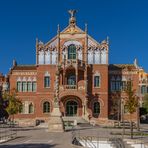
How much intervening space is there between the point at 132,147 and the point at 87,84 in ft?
142

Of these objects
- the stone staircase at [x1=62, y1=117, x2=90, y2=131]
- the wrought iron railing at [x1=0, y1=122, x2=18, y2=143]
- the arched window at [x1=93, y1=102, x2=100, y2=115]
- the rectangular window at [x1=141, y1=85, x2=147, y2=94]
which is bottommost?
the wrought iron railing at [x1=0, y1=122, x2=18, y2=143]

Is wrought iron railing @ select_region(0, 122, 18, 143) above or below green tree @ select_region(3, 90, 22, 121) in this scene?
below

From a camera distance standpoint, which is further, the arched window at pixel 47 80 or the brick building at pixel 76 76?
the arched window at pixel 47 80

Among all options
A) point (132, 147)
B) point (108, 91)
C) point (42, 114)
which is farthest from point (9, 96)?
point (132, 147)

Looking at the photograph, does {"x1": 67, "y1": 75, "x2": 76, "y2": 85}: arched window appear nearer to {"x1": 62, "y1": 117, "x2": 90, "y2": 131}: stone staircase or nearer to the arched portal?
the arched portal

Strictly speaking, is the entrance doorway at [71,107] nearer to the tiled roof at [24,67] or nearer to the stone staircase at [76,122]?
the stone staircase at [76,122]

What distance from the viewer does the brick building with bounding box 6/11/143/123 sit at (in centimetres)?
7900

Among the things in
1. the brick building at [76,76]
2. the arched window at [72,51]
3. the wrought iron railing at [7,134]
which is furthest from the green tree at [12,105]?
the arched window at [72,51]

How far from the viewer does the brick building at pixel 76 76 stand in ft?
259

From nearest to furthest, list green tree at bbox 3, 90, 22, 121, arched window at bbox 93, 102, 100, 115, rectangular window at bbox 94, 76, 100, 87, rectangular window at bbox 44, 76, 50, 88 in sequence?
green tree at bbox 3, 90, 22, 121 → arched window at bbox 93, 102, 100, 115 → rectangular window at bbox 94, 76, 100, 87 → rectangular window at bbox 44, 76, 50, 88

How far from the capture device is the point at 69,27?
82125mm

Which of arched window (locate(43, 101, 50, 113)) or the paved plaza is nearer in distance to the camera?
the paved plaza

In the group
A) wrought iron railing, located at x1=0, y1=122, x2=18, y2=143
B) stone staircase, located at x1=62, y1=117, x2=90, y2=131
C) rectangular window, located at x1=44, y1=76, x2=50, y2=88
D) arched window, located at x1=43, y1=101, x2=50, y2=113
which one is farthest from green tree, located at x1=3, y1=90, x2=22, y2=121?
wrought iron railing, located at x1=0, y1=122, x2=18, y2=143

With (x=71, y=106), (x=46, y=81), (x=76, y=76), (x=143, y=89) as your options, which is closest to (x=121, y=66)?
(x=143, y=89)
